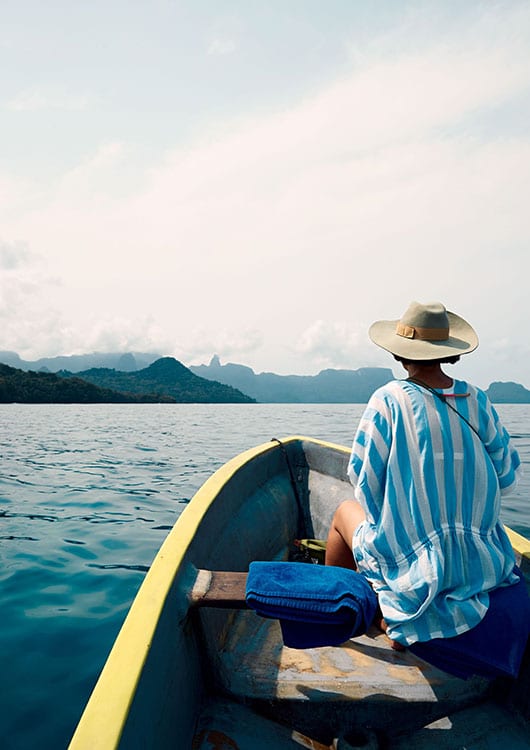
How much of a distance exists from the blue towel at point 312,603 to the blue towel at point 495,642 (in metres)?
0.34

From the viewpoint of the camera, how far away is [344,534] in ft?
8.98

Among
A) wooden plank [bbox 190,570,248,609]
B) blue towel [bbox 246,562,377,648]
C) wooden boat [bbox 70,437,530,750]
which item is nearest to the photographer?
wooden boat [bbox 70,437,530,750]

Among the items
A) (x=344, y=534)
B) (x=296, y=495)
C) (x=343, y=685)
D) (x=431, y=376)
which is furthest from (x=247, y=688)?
(x=296, y=495)

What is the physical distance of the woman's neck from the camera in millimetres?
2211

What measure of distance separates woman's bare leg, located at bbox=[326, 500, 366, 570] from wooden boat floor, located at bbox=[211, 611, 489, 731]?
1.54 ft

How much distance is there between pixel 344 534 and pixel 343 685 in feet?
2.32

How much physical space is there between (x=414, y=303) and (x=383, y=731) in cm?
201

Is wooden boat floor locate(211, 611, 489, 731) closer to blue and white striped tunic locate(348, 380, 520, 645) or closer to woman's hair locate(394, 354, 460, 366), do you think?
blue and white striped tunic locate(348, 380, 520, 645)

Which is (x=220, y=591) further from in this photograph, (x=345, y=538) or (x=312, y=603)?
(x=345, y=538)

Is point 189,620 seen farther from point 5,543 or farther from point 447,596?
point 5,543

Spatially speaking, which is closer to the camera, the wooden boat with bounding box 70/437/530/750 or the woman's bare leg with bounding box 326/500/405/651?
the wooden boat with bounding box 70/437/530/750

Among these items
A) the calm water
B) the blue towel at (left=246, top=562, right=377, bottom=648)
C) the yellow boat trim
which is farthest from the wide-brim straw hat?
the calm water

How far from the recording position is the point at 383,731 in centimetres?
231

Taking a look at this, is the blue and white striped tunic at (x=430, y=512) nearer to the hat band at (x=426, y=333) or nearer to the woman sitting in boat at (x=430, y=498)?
the woman sitting in boat at (x=430, y=498)
